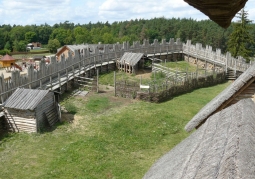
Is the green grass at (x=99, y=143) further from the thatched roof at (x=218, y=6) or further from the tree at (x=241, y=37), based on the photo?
the tree at (x=241, y=37)

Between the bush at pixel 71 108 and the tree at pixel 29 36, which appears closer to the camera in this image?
the bush at pixel 71 108

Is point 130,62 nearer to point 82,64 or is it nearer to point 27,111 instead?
point 82,64

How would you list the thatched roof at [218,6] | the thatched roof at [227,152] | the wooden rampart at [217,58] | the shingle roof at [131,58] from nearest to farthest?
the thatched roof at [218,6], the thatched roof at [227,152], the shingle roof at [131,58], the wooden rampart at [217,58]

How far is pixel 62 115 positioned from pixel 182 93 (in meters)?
11.1

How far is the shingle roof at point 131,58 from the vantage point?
28.7 meters

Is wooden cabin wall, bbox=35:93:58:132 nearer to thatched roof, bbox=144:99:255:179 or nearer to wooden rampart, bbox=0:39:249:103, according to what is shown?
wooden rampart, bbox=0:39:249:103

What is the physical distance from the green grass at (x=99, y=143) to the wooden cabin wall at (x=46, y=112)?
1.87ft

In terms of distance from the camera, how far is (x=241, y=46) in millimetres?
40469

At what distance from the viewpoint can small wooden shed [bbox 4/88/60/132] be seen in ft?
46.9

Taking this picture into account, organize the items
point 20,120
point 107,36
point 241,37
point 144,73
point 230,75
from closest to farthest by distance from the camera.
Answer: point 20,120, point 144,73, point 230,75, point 241,37, point 107,36

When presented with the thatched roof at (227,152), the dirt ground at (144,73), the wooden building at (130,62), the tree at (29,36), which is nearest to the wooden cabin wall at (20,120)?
the thatched roof at (227,152)

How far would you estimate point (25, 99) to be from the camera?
14.7 metres

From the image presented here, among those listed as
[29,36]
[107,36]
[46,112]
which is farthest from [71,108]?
[29,36]

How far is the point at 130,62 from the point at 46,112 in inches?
580
